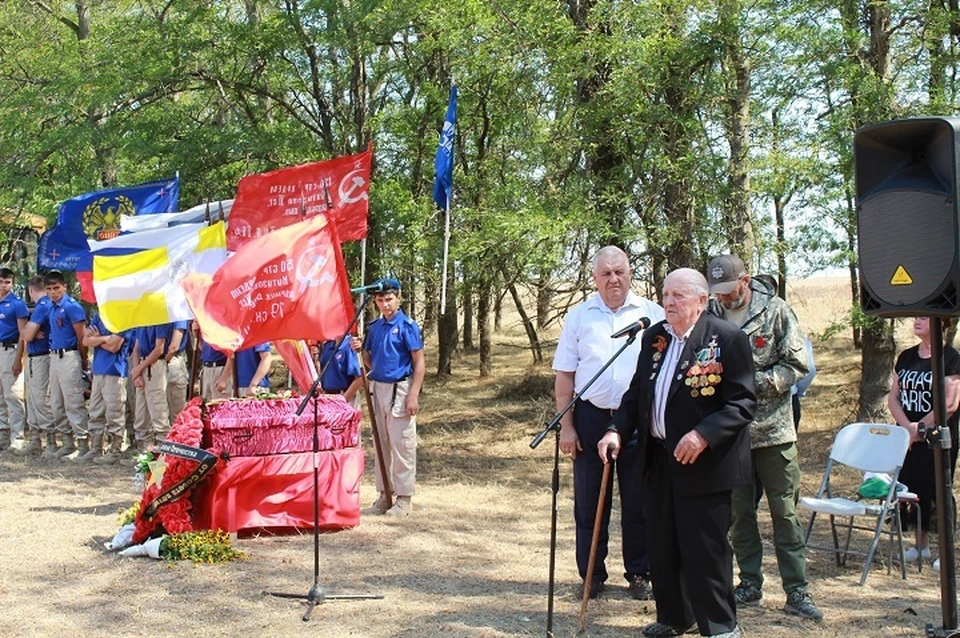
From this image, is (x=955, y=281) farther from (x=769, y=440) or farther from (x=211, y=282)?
(x=211, y=282)

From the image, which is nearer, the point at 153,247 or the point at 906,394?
the point at 906,394

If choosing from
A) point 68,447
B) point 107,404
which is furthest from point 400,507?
point 68,447

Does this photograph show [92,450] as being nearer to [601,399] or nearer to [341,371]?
[341,371]

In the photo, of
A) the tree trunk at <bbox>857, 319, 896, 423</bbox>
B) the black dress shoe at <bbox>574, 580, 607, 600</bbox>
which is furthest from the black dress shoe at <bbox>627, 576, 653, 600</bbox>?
the tree trunk at <bbox>857, 319, 896, 423</bbox>

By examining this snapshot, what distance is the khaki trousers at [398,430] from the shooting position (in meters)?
8.52

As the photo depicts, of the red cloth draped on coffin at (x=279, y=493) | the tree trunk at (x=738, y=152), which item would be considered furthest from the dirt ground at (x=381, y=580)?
the tree trunk at (x=738, y=152)

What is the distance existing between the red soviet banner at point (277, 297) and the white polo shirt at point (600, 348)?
1.83 meters

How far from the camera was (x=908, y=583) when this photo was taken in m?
6.58

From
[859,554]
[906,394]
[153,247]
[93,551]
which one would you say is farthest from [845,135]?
[93,551]

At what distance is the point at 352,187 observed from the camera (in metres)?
10.3

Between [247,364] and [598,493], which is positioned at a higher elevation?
[247,364]

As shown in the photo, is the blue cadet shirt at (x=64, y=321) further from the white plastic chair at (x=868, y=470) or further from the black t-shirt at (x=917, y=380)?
the black t-shirt at (x=917, y=380)

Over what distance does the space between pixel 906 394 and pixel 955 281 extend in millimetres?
3233

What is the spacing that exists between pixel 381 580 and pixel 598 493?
61.6 inches
